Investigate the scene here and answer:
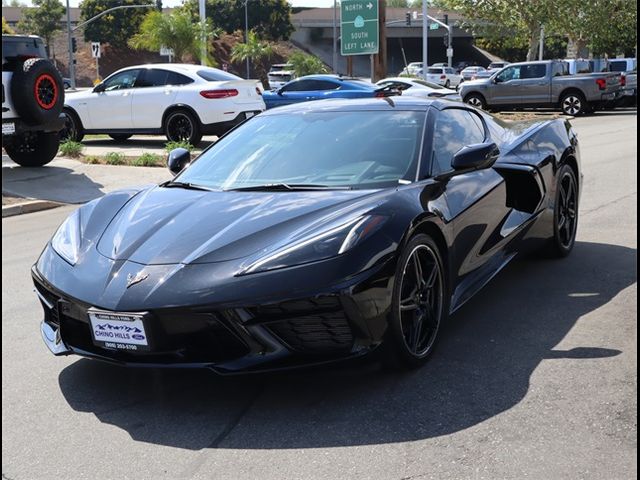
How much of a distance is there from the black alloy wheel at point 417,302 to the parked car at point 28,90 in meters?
8.95

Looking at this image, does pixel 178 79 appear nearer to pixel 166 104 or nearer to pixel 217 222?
pixel 166 104

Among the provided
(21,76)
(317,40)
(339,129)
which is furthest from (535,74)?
(317,40)

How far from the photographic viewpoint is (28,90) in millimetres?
11516

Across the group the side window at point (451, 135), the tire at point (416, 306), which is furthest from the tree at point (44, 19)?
the tire at point (416, 306)

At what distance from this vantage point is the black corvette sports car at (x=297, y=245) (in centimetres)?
347

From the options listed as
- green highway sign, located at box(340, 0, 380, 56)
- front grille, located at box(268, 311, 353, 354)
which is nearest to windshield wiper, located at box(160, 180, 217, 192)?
front grille, located at box(268, 311, 353, 354)

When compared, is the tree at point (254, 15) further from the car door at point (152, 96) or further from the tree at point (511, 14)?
the car door at point (152, 96)

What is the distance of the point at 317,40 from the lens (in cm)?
9700

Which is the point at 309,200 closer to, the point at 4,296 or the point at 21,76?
the point at 4,296

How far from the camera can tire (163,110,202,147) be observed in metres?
15.6

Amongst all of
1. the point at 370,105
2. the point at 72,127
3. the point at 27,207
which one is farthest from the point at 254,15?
the point at 370,105

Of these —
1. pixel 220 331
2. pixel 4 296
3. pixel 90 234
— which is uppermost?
pixel 90 234

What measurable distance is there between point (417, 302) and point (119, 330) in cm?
144

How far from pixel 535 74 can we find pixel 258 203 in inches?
984
